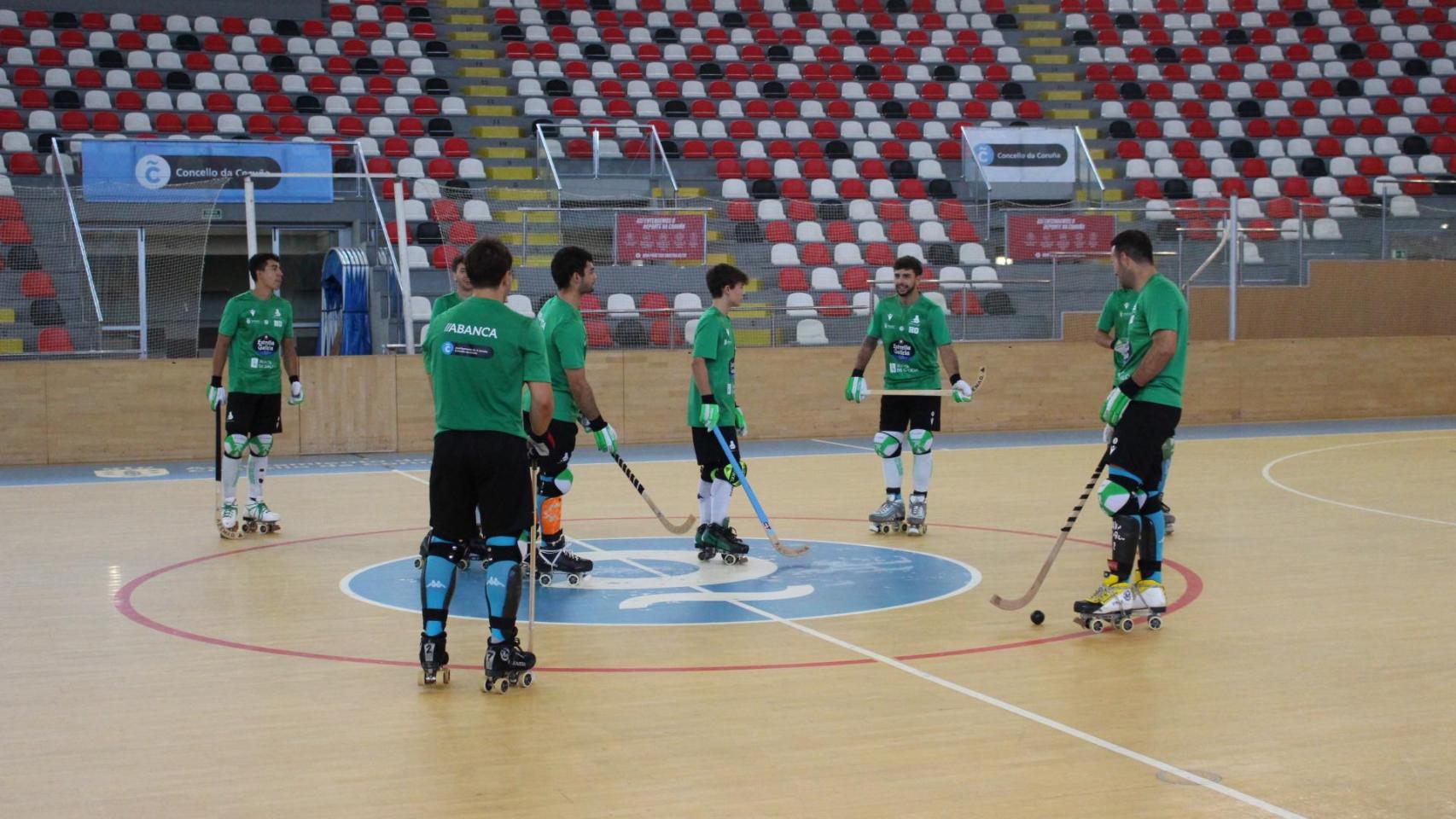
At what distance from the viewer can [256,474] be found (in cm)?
1202

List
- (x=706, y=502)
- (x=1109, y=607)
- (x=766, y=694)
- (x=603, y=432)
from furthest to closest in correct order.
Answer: (x=706, y=502) → (x=603, y=432) → (x=1109, y=607) → (x=766, y=694)

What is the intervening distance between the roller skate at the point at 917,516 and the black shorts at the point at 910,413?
677 mm

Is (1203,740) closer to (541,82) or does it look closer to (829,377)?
(829,377)

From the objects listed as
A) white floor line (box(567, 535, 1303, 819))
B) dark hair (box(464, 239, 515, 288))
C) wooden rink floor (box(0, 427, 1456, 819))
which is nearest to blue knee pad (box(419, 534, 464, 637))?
wooden rink floor (box(0, 427, 1456, 819))

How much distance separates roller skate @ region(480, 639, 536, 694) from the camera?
6688 mm

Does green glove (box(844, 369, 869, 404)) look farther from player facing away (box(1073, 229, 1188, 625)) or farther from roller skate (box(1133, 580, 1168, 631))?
roller skate (box(1133, 580, 1168, 631))

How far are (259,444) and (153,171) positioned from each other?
9206 millimetres

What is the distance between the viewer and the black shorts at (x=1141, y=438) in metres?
7.91

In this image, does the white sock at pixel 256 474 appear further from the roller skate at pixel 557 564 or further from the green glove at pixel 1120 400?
the green glove at pixel 1120 400

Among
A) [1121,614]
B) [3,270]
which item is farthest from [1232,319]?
[3,270]

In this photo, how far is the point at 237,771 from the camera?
5.51 metres

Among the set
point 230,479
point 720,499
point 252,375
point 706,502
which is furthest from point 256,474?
point 720,499

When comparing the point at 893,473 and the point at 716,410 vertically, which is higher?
the point at 716,410

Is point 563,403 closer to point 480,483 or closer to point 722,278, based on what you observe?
point 722,278
